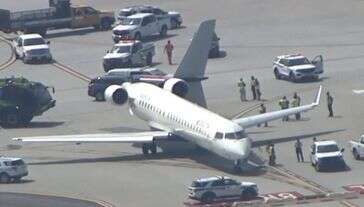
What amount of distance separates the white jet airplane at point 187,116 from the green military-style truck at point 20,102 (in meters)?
7.06

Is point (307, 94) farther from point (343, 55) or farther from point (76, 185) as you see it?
point (76, 185)

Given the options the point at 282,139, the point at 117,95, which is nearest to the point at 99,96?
the point at 117,95

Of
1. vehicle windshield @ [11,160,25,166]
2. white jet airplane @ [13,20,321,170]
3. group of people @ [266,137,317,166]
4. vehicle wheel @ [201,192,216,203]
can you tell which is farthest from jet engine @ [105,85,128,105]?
vehicle wheel @ [201,192,216,203]

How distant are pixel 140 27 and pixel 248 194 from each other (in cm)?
6049

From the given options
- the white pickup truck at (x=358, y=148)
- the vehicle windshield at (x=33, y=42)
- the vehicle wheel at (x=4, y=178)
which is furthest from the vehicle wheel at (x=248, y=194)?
the vehicle windshield at (x=33, y=42)

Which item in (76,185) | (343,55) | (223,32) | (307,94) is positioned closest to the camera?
(76,185)

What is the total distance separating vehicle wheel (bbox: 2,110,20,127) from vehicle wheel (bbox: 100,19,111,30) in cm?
4074

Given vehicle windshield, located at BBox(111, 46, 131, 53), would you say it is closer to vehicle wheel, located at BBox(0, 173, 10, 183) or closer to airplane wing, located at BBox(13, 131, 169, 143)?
Result: airplane wing, located at BBox(13, 131, 169, 143)

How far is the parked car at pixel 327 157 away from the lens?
103 meters

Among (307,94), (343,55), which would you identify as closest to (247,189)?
(307,94)

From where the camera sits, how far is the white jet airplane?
10288 cm

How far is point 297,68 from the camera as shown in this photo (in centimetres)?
13225

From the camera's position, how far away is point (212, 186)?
95.4m

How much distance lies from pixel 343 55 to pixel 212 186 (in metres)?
48.2
